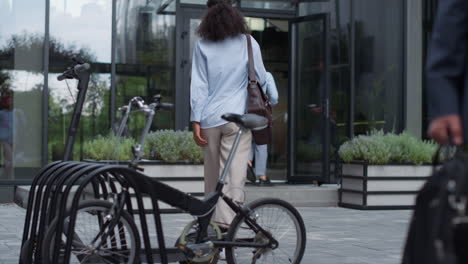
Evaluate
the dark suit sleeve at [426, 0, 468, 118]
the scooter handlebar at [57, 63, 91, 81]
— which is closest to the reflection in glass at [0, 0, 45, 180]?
the scooter handlebar at [57, 63, 91, 81]

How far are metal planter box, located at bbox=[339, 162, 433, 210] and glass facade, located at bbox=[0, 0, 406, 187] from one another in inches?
78.9

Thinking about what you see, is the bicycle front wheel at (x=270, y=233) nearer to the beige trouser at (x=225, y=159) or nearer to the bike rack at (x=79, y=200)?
the beige trouser at (x=225, y=159)

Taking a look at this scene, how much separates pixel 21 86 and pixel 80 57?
0.96m

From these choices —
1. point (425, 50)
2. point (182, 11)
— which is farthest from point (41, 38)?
point (425, 50)

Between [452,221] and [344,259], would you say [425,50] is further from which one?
[452,221]

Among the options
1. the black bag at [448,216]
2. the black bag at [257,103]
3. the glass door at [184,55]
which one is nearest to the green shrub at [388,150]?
the glass door at [184,55]

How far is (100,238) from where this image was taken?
4160mm

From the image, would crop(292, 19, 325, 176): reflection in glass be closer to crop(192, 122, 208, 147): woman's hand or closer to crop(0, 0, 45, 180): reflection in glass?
crop(0, 0, 45, 180): reflection in glass

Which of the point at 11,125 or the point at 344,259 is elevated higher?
the point at 11,125

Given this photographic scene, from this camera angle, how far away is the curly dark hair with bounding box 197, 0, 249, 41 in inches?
209

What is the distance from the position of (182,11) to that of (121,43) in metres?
1.11

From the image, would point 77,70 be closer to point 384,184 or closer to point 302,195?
point 384,184

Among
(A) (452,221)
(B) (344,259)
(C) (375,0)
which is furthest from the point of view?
(C) (375,0)

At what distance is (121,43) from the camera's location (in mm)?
11898
